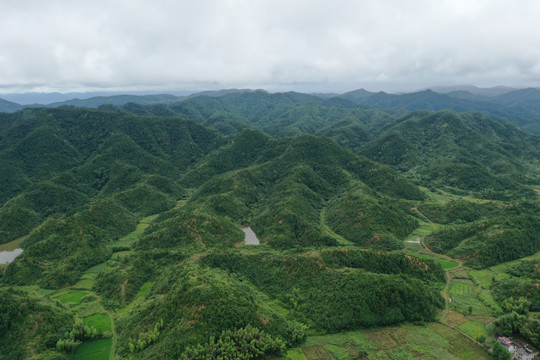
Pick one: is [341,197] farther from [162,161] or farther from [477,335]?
[162,161]

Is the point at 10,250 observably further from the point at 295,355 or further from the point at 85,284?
the point at 295,355

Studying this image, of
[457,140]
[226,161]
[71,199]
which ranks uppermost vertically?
[457,140]

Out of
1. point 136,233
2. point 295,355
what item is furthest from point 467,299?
point 136,233

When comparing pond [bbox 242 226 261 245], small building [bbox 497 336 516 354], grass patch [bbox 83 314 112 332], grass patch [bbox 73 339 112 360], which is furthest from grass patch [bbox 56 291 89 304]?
small building [bbox 497 336 516 354]

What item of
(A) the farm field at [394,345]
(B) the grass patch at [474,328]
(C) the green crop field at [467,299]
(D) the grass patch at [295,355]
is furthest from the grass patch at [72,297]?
(C) the green crop field at [467,299]

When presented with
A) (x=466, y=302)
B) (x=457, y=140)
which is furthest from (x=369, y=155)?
(x=466, y=302)

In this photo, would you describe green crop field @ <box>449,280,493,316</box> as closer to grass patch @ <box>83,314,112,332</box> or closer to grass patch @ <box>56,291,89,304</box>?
grass patch @ <box>83,314,112,332</box>

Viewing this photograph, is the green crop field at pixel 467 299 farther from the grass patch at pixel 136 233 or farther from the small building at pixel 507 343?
the grass patch at pixel 136 233
